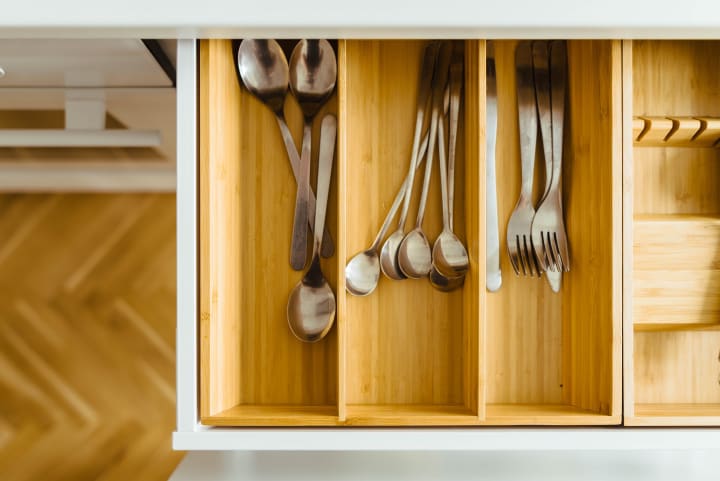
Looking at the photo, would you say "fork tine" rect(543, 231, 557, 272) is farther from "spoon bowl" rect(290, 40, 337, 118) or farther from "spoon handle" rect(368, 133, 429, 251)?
"spoon bowl" rect(290, 40, 337, 118)

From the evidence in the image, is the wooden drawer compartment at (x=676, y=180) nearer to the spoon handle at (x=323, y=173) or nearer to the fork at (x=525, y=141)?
the fork at (x=525, y=141)

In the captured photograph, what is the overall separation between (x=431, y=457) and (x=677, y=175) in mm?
563

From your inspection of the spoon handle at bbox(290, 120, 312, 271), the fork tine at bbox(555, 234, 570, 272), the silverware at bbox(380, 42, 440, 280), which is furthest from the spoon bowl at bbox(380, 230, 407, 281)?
the fork tine at bbox(555, 234, 570, 272)

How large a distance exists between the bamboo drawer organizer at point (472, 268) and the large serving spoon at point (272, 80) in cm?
2

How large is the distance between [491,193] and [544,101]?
15cm

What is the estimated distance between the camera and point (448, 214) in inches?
39.4

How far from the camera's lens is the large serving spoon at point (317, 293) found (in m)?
0.99

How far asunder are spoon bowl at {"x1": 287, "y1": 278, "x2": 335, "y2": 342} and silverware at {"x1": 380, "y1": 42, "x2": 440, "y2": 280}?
10cm

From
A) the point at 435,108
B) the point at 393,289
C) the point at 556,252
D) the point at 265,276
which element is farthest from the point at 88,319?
the point at 556,252

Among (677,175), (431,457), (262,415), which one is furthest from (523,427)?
(677,175)

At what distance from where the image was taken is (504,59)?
102 cm
